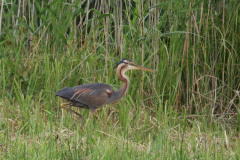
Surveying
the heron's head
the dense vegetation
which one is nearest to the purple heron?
the heron's head

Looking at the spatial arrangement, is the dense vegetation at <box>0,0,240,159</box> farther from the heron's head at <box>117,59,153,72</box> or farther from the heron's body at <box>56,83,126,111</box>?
the heron's head at <box>117,59,153,72</box>

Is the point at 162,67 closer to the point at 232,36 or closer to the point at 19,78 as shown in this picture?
the point at 232,36

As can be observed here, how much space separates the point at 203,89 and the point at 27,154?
2809 mm

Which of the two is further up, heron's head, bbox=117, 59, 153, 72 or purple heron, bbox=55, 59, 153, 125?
heron's head, bbox=117, 59, 153, 72

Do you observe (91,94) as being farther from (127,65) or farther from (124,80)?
(127,65)

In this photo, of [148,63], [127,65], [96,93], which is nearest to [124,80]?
[127,65]

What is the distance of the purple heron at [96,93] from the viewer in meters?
4.61

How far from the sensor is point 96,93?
461 cm

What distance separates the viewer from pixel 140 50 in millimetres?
5289

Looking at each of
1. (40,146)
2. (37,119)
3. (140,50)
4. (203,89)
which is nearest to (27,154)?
(40,146)

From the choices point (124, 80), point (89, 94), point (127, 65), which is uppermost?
point (127, 65)

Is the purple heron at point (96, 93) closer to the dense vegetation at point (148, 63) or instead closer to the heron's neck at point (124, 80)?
the heron's neck at point (124, 80)

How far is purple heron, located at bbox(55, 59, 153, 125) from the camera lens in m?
4.61

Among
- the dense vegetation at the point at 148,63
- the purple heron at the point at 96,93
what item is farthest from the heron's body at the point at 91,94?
the dense vegetation at the point at 148,63
